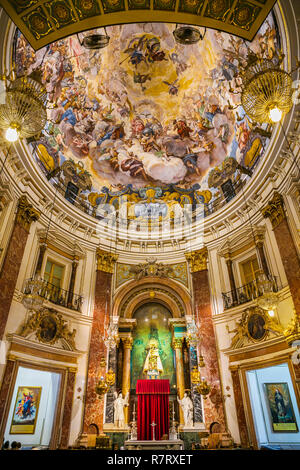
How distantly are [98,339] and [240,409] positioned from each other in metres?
6.53

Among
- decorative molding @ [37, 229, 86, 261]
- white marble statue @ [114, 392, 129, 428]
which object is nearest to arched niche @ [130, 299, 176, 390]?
white marble statue @ [114, 392, 129, 428]

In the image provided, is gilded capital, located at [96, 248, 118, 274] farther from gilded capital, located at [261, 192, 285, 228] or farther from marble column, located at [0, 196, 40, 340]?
gilded capital, located at [261, 192, 285, 228]

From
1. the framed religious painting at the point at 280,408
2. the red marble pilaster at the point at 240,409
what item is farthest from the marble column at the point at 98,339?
the framed religious painting at the point at 280,408

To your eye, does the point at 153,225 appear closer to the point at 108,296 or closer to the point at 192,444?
the point at 108,296

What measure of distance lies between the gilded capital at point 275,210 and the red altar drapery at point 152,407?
8.50 meters

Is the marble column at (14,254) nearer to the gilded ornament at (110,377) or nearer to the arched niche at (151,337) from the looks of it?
the gilded ornament at (110,377)

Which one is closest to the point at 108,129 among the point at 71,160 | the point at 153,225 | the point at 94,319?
the point at 71,160

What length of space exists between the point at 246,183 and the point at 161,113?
7.33 metres

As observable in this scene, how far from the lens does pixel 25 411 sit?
→ 37.7ft

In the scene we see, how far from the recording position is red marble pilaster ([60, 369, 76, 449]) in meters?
10.9

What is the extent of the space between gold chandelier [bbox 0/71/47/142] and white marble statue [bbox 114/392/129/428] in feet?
36.6

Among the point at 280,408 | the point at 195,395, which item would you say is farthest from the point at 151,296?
the point at 280,408

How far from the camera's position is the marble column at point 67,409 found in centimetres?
1089

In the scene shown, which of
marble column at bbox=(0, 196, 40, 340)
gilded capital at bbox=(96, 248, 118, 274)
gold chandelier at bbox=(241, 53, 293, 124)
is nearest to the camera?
gold chandelier at bbox=(241, 53, 293, 124)
